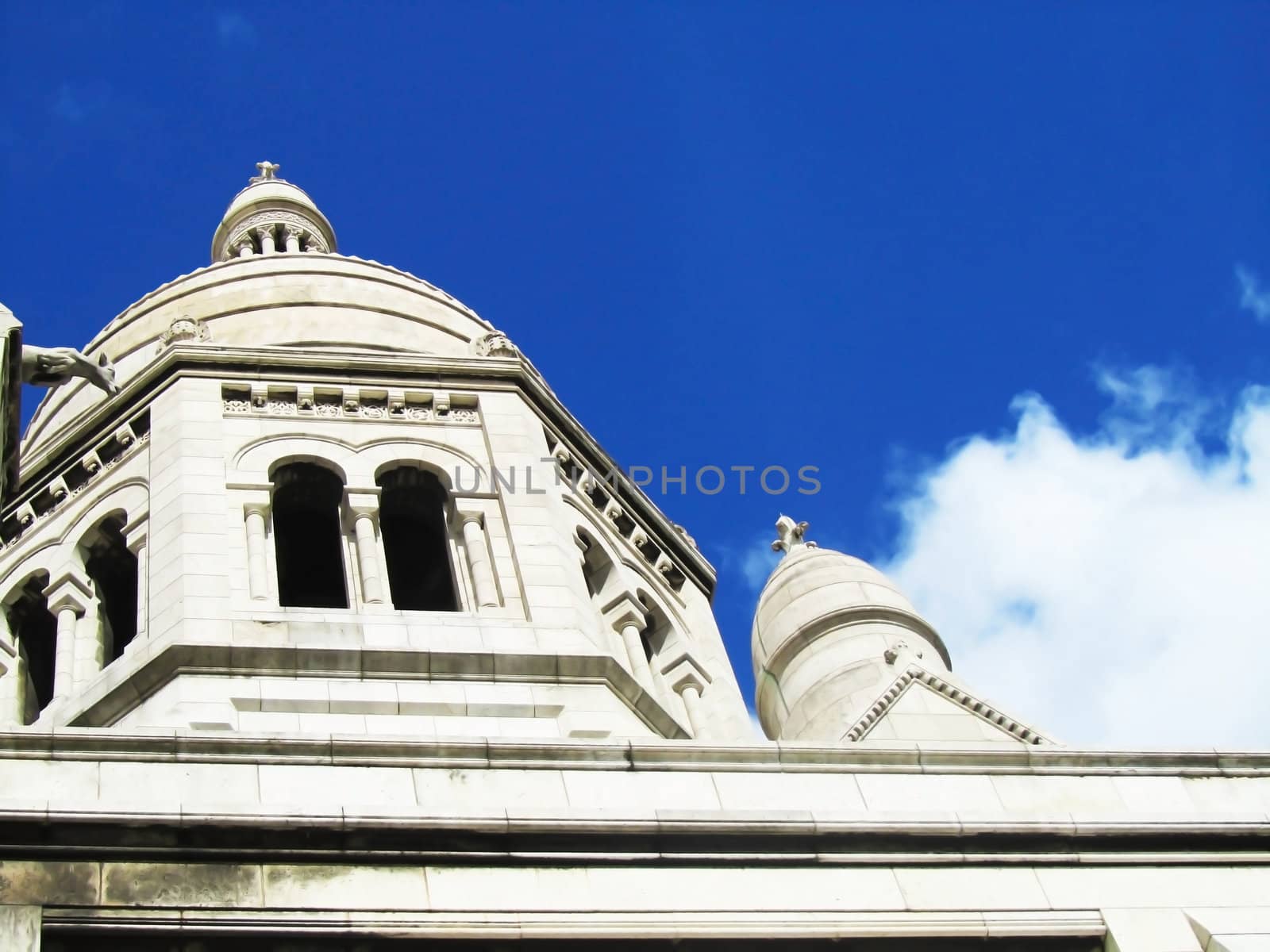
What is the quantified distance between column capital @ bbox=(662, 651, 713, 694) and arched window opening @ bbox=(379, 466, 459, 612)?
298 centimetres

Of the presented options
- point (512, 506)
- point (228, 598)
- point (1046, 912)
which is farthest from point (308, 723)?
point (1046, 912)

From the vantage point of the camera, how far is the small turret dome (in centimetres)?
4450

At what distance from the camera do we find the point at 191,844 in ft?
61.4

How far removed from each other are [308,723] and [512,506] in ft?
17.8

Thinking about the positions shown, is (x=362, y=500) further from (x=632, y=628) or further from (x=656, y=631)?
(x=656, y=631)

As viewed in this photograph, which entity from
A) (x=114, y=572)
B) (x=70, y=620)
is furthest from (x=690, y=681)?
(x=70, y=620)

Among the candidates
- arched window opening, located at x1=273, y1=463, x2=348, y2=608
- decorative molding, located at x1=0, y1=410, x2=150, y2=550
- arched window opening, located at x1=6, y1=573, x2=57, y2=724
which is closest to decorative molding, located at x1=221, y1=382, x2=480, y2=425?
arched window opening, located at x1=273, y1=463, x2=348, y2=608

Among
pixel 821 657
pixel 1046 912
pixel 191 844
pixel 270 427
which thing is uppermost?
pixel 270 427

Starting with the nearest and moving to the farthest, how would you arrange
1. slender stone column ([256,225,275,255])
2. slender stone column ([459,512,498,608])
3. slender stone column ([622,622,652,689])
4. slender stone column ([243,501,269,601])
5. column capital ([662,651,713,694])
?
1. slender stone column ([243,501,269,601])
2. slender stone column ([459,512,498,608])
3. slender stone column ([622,622,652,689])
4. column capital ([662,651,713,694])
5. slender stone column ([256,225,275,255])

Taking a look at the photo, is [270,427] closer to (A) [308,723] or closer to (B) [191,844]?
(A) [308,723]

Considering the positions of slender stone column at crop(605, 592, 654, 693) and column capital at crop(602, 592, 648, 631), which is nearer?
slender stone column at crop(605, 592, 654, 693)

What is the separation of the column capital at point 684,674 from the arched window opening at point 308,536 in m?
4.34

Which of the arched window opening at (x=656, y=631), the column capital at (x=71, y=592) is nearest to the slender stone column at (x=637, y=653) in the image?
the arched window opening at (x=656, y=631)

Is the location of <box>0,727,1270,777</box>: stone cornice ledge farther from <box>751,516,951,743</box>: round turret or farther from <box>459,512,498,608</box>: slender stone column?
<box>459,512,498,608</box>: slender stone column
